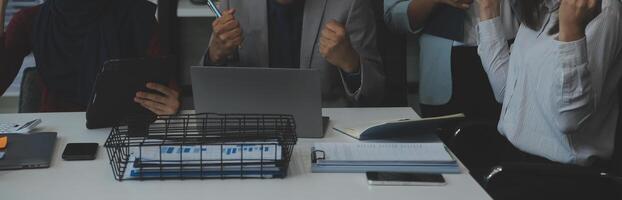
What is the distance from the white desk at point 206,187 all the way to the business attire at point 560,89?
43cm

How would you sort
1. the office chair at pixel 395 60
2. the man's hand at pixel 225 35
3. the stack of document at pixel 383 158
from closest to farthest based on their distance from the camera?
1. the stack of document at pixel 383 158
2. the man's hand at pixel 225 35
3. the office chair at pixel 395 60

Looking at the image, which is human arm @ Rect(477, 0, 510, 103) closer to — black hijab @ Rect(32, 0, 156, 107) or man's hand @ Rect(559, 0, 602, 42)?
man's hand @ Rect(559, 0, 602, 42)

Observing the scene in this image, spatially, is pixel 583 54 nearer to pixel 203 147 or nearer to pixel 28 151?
pixel 203 147

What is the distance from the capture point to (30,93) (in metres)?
2.04

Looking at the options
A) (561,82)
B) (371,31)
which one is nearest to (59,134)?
(371,31)

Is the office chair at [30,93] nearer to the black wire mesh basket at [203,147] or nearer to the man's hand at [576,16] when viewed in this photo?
the black wire mesh basket at [203,147]

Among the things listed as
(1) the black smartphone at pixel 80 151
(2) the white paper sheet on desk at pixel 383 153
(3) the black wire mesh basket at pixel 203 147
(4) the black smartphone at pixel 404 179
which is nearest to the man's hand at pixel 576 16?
(2) the white paper sheet on desk at pixel 383 153

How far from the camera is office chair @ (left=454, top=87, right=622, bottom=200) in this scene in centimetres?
137

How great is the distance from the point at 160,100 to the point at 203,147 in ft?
1.33

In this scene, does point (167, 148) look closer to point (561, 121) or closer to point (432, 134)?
point (432, 134)

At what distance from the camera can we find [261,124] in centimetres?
138

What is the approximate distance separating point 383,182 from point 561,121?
581 millimetres

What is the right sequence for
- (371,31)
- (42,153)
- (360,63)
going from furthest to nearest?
(371,31) → (360,63) → (42,153)

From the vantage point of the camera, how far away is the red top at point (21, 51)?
201cm
